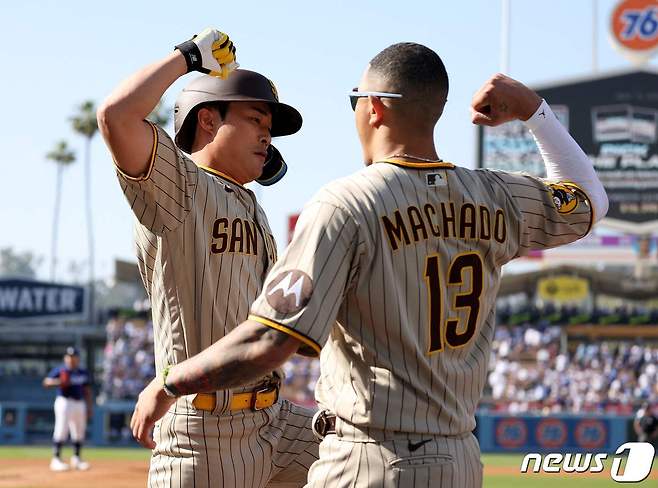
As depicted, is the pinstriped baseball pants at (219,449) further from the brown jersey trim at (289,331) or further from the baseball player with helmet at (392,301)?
the brown jersey trim at (289,331)

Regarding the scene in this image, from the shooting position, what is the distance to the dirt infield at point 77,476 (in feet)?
47.5

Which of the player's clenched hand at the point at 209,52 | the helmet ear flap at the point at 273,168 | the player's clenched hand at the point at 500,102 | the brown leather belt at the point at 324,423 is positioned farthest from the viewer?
the helmet ear flap at the point at 273,168

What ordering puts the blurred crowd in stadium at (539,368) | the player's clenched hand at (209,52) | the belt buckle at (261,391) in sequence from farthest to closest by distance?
the blurred crowd in stadium at (539,368)
the belt buckle at (261,391)
the player's clenched hand at (209,52)

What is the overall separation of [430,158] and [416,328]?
481 mm

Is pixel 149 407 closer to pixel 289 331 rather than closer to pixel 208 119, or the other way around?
pixel 289 331

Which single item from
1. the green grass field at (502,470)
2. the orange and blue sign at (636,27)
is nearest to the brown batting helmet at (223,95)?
the green grass field at (502,470)

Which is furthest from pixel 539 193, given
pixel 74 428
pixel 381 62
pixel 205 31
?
pixel 74 428

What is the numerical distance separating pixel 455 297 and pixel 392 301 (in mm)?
211

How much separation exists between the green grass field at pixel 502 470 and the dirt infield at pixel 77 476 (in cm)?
152

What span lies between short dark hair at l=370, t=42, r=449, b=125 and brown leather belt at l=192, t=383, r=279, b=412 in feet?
4.97

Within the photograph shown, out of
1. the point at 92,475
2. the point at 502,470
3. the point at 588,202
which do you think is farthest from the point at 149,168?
the point at 502,470

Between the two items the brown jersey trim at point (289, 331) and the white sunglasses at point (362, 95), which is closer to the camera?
the brown jersey trim at point (289, 331)

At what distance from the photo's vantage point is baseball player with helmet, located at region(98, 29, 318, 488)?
3520 mm

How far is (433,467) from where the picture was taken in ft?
9.70
